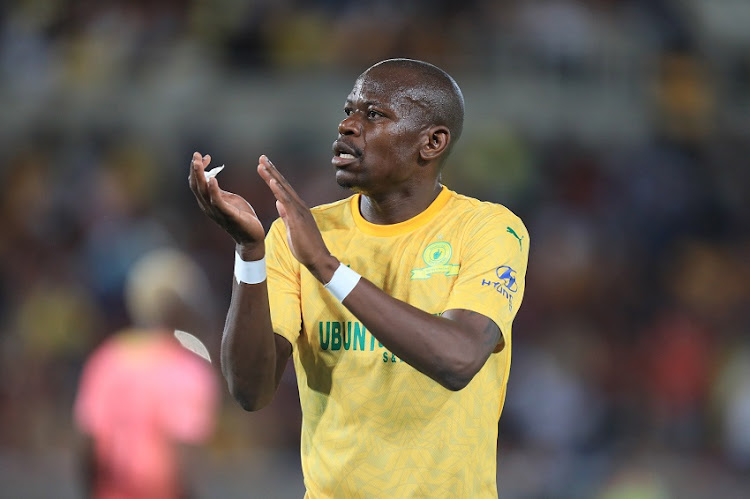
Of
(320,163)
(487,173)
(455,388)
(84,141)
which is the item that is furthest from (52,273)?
(455,388)

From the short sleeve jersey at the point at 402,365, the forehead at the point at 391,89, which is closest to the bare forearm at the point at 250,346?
the short sleeve jersey at the point at 402,365

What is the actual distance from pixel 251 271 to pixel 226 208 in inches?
8.8

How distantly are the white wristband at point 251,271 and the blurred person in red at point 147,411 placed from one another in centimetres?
296

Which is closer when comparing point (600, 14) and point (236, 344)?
point (236, 344)

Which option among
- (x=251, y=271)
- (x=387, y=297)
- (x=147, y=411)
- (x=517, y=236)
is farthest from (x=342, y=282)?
(x=147, y=411)

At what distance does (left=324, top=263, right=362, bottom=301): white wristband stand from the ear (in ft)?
2.26

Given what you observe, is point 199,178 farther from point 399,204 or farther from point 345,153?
point 399,204

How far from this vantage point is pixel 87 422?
20.0 feet

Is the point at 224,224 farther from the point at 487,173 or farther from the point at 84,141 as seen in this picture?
the point at 84,141

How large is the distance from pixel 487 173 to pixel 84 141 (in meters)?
3.92

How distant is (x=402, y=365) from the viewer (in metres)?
3.47

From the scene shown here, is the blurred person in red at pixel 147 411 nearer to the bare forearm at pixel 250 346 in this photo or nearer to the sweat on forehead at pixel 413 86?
the bare forearm at pixel 250 346

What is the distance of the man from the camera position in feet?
10.7

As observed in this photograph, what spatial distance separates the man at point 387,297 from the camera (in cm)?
325
